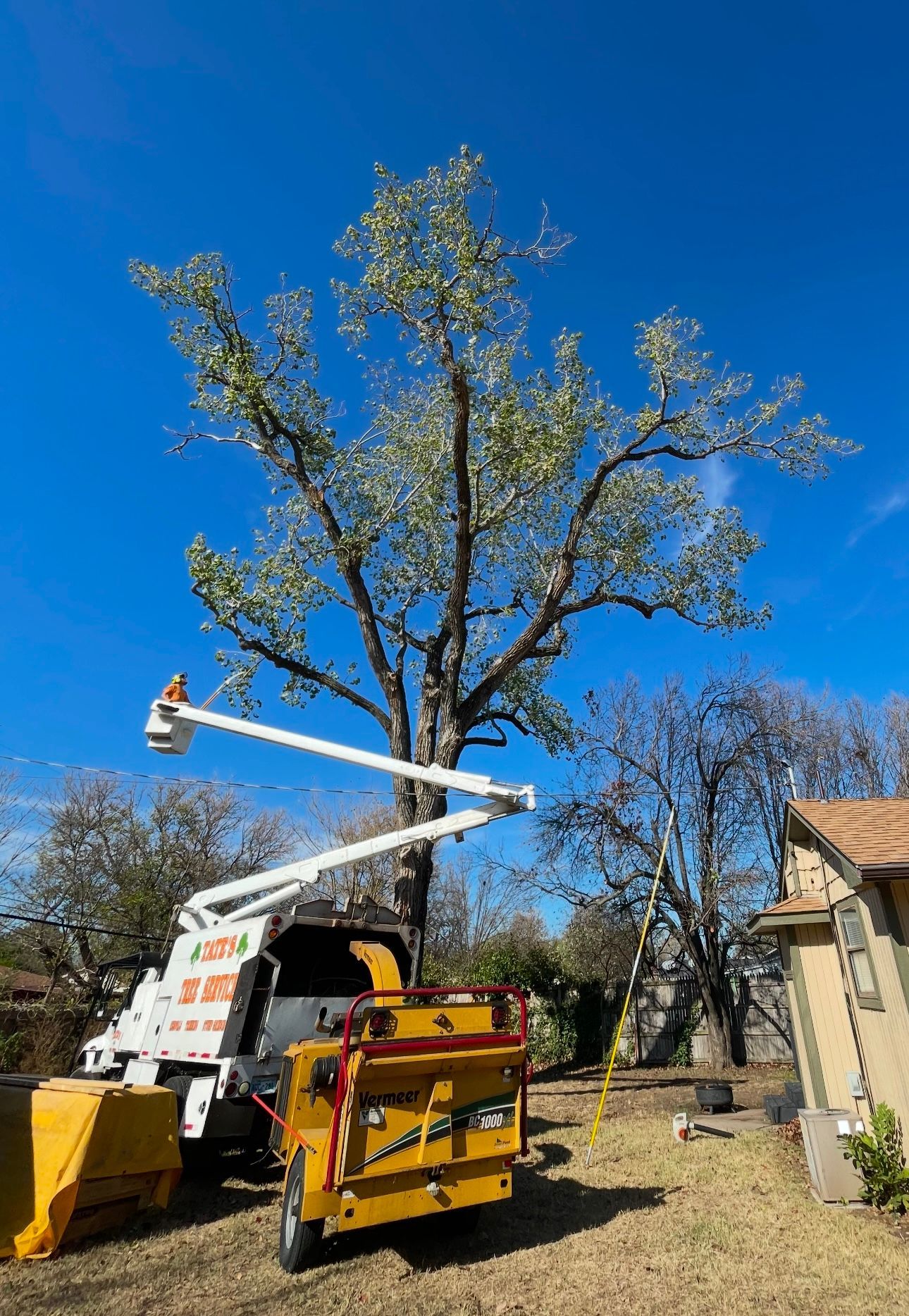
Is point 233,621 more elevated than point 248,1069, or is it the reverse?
point 233,621

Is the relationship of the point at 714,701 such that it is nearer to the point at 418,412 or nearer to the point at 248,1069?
the point at 418,412

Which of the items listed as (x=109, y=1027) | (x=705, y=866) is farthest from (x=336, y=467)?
(x=705, y=866)

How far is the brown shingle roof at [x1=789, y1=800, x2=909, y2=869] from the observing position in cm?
693

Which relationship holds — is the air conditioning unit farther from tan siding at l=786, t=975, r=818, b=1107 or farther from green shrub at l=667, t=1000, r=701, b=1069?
green shrub at l=667, t=1000, r=701, b=1069

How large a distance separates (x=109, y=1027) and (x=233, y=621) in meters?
6.91

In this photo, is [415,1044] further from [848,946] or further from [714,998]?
[714,998]

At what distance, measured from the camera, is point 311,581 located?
45.9ft

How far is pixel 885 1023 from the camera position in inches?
279

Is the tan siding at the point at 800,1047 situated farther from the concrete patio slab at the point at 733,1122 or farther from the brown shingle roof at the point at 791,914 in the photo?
the brown shingle roof at the point at 791,914

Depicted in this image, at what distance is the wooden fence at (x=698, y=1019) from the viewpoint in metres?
18.0

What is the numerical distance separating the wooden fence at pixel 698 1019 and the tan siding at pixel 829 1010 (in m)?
9.39

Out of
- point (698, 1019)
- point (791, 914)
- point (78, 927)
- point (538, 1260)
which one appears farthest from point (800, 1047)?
point (78, 927)

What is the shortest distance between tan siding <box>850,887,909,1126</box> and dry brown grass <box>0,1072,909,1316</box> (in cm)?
130

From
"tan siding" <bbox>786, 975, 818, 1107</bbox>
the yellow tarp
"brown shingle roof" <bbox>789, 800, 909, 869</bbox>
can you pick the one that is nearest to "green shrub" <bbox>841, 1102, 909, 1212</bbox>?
"brown shingle roof" <bbox>789, 800, 909, 869</bbox>
